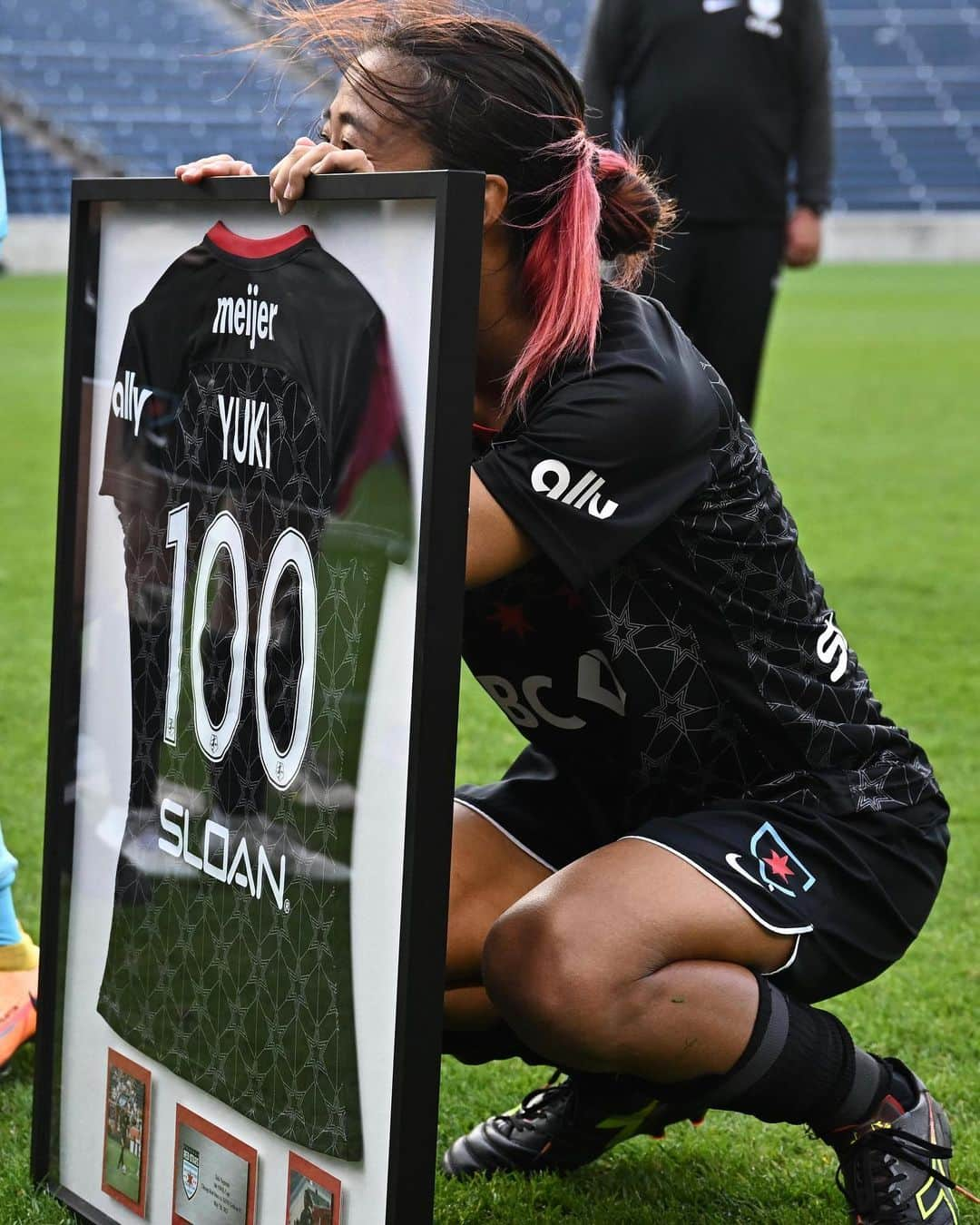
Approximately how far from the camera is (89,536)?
5.37 feet

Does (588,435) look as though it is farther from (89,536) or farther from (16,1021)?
(16,1021)

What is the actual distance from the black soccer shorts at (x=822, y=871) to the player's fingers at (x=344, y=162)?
67 centimetres

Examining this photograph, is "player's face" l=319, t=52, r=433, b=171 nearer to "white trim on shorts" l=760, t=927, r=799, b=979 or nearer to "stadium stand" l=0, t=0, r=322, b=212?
"white trim on shorts" l=760, t=927, r=799, b=979

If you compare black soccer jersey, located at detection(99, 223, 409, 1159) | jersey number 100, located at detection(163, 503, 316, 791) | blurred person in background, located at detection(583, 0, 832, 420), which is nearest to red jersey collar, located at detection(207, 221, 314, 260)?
black soccer jersey, located at detection(99, 223, 409, 1159)

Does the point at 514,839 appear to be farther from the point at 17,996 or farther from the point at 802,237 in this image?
the point at 802,237

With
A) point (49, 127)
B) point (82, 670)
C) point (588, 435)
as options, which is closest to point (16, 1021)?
point (82, 670)

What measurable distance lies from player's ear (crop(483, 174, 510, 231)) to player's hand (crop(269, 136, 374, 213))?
124mm

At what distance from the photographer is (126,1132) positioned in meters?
1.60

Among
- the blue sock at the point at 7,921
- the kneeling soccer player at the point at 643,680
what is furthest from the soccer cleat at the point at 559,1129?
the blue sock at the point at 7,921

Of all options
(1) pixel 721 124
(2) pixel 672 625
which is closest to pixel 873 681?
(1) pixel 721 124

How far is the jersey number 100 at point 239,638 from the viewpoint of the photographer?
54.2 inches

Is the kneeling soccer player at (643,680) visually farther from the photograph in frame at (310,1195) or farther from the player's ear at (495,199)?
the photograph in frame at (310,1195)

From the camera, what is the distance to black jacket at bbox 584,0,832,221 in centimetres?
442

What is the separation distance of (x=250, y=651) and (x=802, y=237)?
12.0ft
